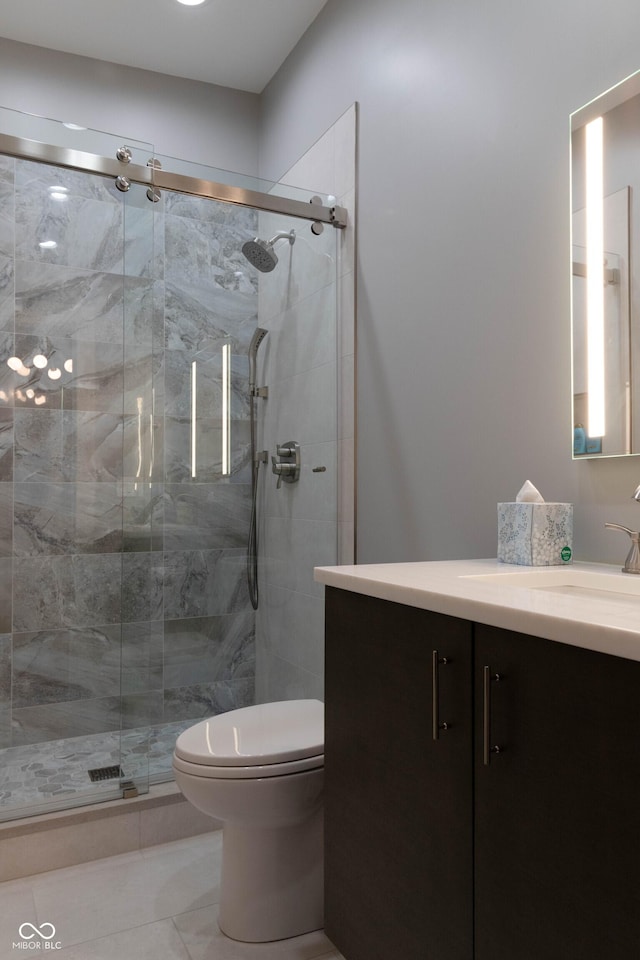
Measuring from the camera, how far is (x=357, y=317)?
2375 mm

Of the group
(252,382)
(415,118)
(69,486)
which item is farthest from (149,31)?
(69,486)

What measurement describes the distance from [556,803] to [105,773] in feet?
5.56

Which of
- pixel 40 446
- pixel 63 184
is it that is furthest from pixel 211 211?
pixel 40 446

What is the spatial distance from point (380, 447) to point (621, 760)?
1.54 metres

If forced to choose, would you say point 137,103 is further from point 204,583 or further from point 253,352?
point 204,583

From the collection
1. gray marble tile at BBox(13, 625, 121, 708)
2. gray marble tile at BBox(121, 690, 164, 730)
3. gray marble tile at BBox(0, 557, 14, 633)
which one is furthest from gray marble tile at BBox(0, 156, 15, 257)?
gray marble tile at BBox(121, 690, 164, 730)

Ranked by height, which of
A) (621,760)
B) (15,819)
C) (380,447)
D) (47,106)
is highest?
(47,106)

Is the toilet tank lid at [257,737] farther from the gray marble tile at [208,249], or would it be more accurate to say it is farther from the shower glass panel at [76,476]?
the gray marble tile at [208,249]

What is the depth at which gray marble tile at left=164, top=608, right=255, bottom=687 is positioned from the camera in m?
2.28

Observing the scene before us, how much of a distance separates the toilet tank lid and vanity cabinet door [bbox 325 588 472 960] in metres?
0.20

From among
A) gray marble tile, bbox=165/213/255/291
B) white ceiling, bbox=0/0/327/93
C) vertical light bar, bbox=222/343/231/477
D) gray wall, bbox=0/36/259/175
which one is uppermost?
white ceiling, bbox=0/0/327/93

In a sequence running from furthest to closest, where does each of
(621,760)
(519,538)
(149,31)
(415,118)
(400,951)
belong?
(149,31) < (415,118) < (519,538) < (400,951) < (621,760)

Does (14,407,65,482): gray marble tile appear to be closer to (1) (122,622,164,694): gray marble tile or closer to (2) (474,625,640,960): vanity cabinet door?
(1) (122,622,164,694): gray marble tile

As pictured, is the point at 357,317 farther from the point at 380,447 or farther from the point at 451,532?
the point at 451,532
